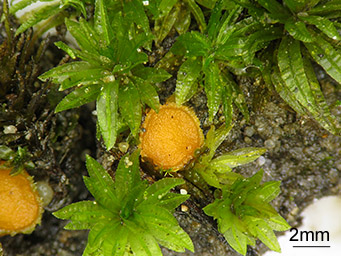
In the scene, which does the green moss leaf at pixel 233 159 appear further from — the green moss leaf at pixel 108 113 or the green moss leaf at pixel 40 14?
the green moss leaf at pixel 40 14

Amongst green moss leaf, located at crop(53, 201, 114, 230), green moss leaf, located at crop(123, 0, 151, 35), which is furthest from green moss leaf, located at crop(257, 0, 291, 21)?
green moss leaf, located at crop(53, 201, 114, 230)

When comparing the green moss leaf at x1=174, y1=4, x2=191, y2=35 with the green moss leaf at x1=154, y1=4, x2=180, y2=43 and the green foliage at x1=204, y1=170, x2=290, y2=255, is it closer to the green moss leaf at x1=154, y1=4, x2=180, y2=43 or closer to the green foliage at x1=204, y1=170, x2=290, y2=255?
the green moss leaf at x1=154, y1=4, x2=180, y2=43

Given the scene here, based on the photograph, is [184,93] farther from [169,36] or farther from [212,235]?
[212,235]

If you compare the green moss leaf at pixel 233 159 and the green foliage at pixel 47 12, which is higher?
the green foliage at pixel 47 12

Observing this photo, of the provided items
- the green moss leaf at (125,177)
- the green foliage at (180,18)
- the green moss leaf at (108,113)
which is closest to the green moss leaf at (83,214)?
the green moss leaf at (125,177)

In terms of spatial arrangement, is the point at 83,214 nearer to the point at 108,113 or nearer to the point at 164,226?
the point at 164,226

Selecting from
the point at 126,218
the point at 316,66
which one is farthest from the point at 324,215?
the point at 126,218

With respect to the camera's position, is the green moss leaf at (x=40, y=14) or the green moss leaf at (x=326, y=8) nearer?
the green moss leaf at (x=326, y=8)
